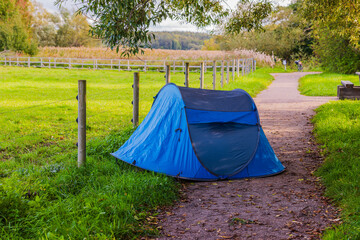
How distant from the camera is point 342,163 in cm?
585

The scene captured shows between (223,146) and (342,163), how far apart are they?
5.99 feet

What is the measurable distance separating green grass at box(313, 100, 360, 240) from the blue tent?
0.88 meters

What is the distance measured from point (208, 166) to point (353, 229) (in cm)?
236

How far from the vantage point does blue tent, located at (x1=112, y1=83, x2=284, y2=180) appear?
5633 millimetres

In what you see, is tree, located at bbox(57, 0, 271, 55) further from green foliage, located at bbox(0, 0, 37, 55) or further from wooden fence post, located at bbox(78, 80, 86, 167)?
green foliage, located at bbox(0, 0, 37, 55)

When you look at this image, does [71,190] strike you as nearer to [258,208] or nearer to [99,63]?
[258,208]

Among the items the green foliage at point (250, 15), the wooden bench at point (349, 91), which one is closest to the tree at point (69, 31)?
the wooden bench at point (349, 91)

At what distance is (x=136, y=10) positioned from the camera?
21.7 ft

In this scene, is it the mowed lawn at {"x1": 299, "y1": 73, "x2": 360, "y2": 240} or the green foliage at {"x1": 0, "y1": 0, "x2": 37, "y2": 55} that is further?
the green foliage at {"x1": 0, "y1": 0, "x2": 37, "y2": 55}

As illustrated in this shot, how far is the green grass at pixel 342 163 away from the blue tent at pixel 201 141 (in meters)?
0.88

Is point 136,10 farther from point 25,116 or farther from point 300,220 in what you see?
point 25,116

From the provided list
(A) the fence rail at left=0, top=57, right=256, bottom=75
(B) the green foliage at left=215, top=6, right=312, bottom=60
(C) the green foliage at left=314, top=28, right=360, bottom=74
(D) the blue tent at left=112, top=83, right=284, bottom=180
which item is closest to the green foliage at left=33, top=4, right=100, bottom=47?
(A) the fence rail at left=0, top=57, right=256, bottom=75

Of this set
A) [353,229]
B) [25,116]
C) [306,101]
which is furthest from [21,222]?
[306,101]

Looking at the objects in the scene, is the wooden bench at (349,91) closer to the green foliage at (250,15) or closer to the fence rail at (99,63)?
the green foliage at (250,15)
